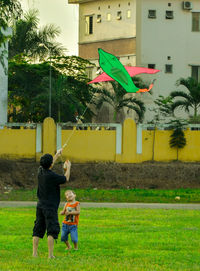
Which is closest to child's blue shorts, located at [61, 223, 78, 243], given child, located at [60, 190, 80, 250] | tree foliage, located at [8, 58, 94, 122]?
child, located at [60, 190, 80, 250]

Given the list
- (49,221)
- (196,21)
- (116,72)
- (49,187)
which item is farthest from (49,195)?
(196,21)

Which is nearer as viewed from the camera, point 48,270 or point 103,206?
point 48,270

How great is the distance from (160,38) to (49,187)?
4357 cm

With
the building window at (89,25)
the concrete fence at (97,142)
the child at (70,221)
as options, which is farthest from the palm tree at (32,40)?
the child at (70,221)

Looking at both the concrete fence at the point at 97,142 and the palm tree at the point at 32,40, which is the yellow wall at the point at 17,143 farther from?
the palm tree at the point at 32,40

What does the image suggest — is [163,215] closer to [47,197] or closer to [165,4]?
[47,197]

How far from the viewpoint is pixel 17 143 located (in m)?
40.0

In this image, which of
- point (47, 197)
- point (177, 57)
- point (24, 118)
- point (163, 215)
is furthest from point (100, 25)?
point (47, 197)

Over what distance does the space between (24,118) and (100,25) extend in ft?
43.3

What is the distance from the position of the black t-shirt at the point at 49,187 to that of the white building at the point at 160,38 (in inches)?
1653

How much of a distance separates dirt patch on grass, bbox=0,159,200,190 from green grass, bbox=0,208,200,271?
1456 centimetres

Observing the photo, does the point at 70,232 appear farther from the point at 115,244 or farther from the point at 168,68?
the point at 168,68

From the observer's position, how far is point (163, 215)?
23875mm

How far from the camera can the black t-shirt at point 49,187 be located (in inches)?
565
